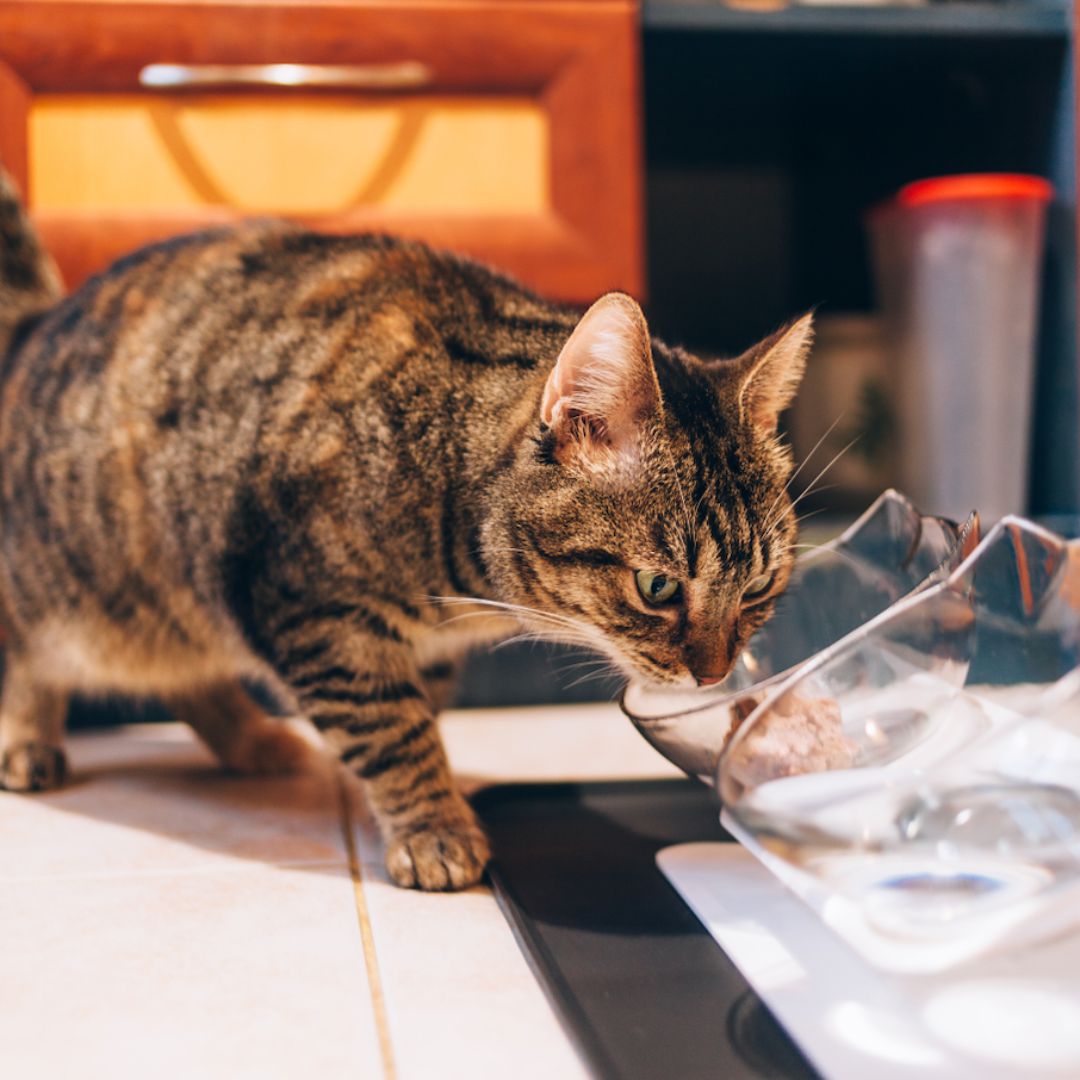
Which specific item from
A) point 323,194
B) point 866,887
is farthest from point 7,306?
point 866,887

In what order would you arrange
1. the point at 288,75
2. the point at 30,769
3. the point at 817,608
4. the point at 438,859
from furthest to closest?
the point at 288,75 → the point at 30,769 → the point at 817,608 → the point at 438,859

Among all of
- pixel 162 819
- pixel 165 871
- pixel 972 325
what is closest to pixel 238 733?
pixel 162 819

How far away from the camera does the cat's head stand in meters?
0.93

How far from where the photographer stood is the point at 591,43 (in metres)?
1.51

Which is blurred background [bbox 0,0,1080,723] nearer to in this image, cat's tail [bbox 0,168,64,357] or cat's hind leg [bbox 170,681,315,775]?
cat's tail [bbox 0,168,64,357]

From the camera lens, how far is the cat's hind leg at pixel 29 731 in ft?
3.99

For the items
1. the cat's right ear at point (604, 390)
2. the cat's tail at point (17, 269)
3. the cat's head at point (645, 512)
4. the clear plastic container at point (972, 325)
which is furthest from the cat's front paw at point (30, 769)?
the clear plastic container at point (972, 325)

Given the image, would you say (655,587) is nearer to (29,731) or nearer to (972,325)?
(29,731)

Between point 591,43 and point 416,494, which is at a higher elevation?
point 591,43

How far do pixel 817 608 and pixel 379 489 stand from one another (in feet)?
1.37

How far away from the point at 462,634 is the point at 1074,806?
0.58 m

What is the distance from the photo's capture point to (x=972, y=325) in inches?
66.8

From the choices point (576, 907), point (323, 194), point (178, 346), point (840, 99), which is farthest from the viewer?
point (840, 99)

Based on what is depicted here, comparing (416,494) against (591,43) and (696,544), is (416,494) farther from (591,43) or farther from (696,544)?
(591,43)
